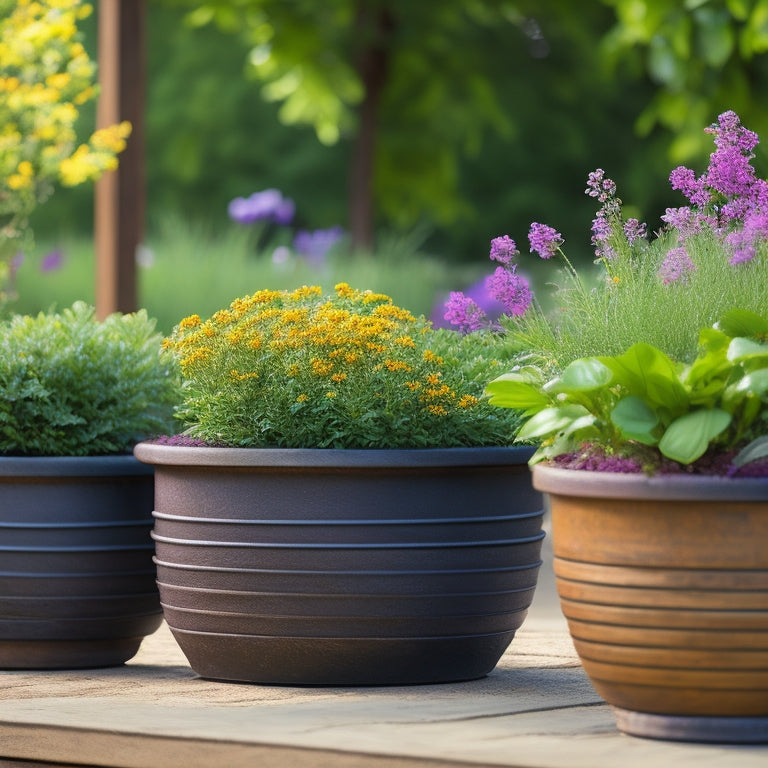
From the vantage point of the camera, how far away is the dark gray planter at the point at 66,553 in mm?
3283

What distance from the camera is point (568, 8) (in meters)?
9.88

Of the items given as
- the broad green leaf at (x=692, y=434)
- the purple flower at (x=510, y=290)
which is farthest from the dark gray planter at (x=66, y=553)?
the broad green leaf at (x=692, y=434)

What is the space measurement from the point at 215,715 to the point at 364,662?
43cm

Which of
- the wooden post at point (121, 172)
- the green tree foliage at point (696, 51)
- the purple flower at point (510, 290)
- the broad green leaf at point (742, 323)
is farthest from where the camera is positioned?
the green tree foliage at point (696, 51)

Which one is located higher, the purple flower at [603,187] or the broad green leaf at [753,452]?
the purple flower at [603,187]

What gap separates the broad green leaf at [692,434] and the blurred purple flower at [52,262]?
7.41m

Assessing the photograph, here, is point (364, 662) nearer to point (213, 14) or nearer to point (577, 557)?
point (577, 557)

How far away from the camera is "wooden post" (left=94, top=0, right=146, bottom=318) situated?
5.90m

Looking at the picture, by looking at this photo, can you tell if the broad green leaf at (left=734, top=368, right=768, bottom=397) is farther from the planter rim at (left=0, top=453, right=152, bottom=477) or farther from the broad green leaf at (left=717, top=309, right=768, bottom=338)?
the planter rim at (left=0, top=453, right=152, bottom=477)

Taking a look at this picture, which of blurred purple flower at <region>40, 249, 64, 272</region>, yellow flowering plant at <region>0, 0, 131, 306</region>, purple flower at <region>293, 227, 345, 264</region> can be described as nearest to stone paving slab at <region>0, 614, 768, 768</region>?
yellow flowering plant at <region>0, 0, 131, 306</region>

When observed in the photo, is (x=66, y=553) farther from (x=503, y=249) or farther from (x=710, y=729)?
(x=710, y=729)

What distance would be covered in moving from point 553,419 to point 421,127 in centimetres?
878

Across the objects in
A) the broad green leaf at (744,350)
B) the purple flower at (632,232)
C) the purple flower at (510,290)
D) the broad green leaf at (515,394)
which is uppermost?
the purple flower at (632,232)

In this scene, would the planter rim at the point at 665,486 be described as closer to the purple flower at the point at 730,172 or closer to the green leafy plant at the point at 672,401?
the green leafy plant at the point at 672,401
